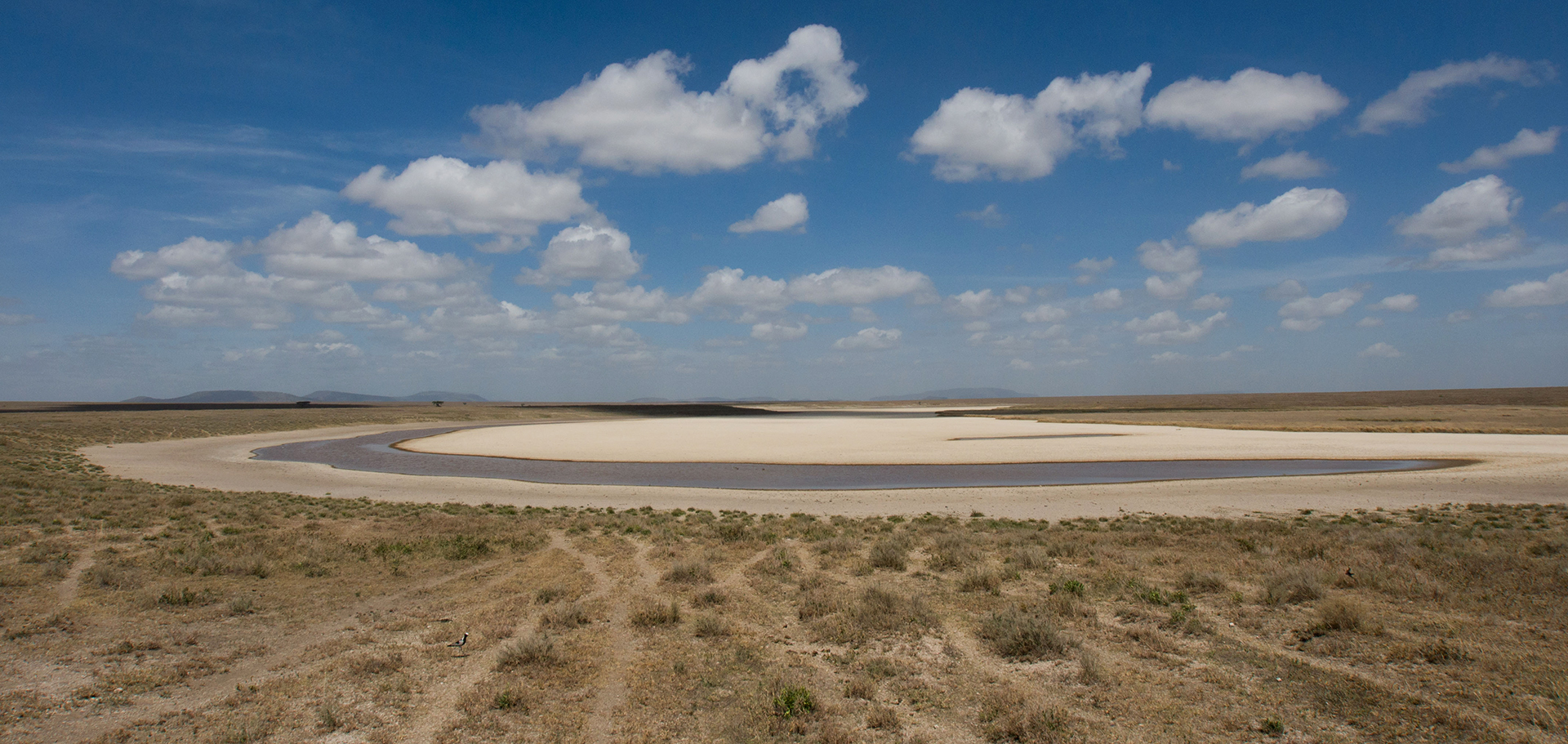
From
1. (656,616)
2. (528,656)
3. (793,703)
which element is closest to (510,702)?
(528,656)

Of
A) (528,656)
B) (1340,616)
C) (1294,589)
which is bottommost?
(528,656)

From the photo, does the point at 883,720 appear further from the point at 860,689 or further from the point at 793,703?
the point at 793,703

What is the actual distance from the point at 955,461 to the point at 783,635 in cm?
3439

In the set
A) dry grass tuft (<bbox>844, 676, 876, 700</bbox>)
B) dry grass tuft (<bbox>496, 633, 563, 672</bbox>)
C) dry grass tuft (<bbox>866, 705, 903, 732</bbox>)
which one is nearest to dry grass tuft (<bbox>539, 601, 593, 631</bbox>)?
dry grass tuft (<bbox>496, 633, 563, 672</bbox>)

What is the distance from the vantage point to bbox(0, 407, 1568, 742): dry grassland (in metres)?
7.62

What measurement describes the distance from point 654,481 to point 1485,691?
A: 30.6m

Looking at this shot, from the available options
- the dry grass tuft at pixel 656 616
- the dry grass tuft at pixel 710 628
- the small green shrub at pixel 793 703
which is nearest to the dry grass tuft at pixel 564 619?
the dry grass tuft at pixel 656 616

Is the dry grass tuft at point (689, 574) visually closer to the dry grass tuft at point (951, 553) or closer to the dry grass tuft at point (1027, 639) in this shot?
the dry grass tuft at point (951, 553)

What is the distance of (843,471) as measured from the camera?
128 feet

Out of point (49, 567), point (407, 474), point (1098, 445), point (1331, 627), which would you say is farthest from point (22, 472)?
A: point (1098, 445)

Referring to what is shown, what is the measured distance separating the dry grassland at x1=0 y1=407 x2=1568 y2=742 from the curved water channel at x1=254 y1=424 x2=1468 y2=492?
14679 millimetres

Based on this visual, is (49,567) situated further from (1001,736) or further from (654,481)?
(654,481)

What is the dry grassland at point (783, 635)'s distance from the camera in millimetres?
7617

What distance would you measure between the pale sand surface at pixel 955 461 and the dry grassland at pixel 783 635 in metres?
6.97
